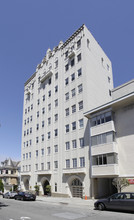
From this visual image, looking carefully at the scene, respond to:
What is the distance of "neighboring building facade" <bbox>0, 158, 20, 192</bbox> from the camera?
66938 mm

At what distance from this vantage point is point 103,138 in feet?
84.9

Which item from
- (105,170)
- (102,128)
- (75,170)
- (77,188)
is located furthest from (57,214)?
(77,188)

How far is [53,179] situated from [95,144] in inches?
498

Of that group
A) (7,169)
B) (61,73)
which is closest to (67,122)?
(61,73)

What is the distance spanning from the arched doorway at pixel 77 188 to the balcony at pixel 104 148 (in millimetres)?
6838

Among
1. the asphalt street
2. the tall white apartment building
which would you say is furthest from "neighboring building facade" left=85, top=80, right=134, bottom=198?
the asphalt street

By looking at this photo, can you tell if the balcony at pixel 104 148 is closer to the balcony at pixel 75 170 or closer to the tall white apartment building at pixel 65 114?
the tall white apartment building at pixel 65 114

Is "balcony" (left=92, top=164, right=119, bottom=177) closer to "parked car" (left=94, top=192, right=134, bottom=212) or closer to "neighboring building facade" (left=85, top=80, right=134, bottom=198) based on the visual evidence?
"neighboring building facade" (left=85, top=80, right=134, bottom=198)

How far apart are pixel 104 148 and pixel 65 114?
12525 mm

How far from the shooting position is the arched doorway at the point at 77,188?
29.5 m

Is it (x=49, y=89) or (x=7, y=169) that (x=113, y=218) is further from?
(x=7, y=169)

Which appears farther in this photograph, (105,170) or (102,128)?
(102,128)

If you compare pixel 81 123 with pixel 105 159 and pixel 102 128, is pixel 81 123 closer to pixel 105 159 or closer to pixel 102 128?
pixel 102 128

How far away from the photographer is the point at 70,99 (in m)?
35.3
